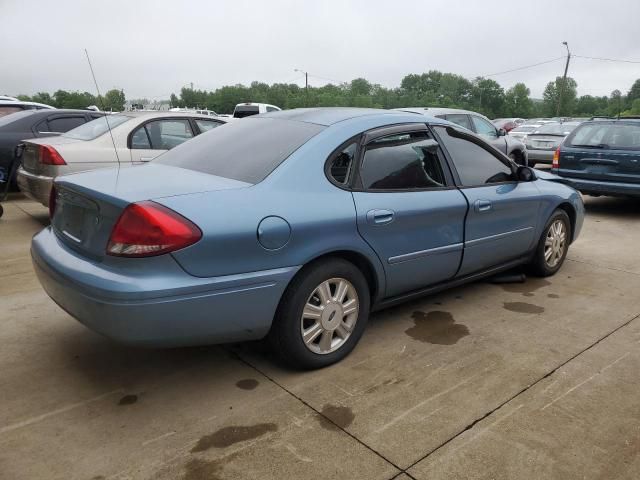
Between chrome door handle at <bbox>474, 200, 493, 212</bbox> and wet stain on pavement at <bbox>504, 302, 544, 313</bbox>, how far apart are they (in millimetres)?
792

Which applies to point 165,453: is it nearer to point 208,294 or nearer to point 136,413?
point 136,413

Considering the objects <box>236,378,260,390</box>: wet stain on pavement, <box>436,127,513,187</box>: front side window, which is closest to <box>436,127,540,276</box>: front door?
<box>436,127,513,187</box>: front side window

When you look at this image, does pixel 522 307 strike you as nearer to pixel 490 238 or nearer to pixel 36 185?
pixel 490 238

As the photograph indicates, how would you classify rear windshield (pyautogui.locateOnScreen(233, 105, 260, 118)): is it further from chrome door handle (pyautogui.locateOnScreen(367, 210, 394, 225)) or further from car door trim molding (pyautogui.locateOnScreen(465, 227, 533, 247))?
chrome door handle (pyautogui.locateOnScreen(367, 210, 394, 225))

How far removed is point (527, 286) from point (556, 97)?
102830 mm

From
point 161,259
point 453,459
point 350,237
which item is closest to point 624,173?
point 350,237

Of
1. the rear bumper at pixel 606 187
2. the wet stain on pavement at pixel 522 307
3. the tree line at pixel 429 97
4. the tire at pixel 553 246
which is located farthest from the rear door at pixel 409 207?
the tree line at pixel 429 97

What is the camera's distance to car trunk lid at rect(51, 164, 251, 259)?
263 centimetres

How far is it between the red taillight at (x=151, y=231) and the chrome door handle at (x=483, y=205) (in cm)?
216

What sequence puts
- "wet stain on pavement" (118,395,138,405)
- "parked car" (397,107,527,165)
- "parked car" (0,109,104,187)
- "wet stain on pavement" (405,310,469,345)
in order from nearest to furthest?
"wet stain on pavement" (118,395,138,405)
"wet stain on pavement" (405,310,469,345)
"parked car" (0,109,104,187)
"parked car" (397,107,527,165)

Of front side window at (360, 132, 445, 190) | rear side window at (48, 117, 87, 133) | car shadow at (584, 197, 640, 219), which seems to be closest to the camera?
front side window at (360, 132, 445, 190)

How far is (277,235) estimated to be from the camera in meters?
2.70

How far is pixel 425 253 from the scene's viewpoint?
3.49 metres

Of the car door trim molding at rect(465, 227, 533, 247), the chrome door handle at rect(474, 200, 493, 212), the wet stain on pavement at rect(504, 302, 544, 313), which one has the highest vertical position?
the chrome door handle at rect(474, 200, 493, 212)
